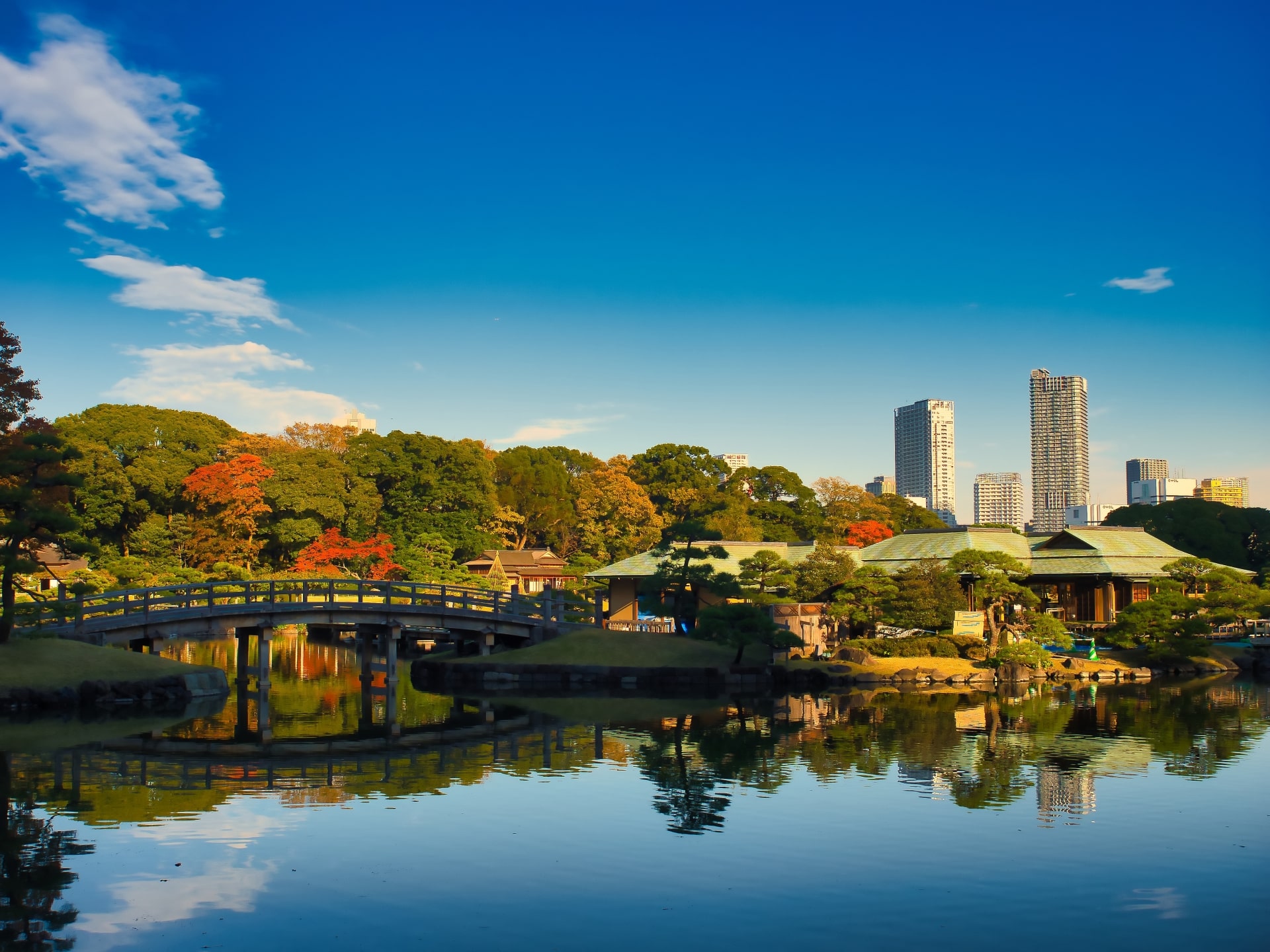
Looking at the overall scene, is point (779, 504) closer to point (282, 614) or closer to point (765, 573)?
point (765, 573)

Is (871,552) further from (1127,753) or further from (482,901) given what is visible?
(482,901)

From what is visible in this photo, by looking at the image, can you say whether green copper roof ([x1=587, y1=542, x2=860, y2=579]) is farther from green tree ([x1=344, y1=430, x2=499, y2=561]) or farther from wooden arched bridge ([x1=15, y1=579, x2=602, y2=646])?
green tree ([x1=344, y1=430, x2=499, y2=561])

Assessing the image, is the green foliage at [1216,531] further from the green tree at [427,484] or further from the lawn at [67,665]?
the lawn at [67,665]

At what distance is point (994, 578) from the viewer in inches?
1252

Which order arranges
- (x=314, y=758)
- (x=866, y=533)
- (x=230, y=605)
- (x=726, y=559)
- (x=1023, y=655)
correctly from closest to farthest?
(x=314, y=758) → (x=230, y=605) → (x=1023, y=655) → (x=726, y=559) → (x=866, y=533)

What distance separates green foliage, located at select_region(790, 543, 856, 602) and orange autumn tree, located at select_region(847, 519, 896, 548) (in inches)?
1130

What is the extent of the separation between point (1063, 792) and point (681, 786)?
528 cm

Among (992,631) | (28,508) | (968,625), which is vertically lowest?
(992,631)

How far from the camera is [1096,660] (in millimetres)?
32844

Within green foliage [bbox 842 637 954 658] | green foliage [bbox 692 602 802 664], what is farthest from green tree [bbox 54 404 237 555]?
green foliage [bbox 842 637 954 658]

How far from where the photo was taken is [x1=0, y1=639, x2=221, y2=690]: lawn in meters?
23.0

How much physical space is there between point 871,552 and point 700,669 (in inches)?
606

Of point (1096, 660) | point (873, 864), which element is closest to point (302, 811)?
point (873, 864)

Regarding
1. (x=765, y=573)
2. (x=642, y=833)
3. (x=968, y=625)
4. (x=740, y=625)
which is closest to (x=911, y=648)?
(x=968, y=625)
